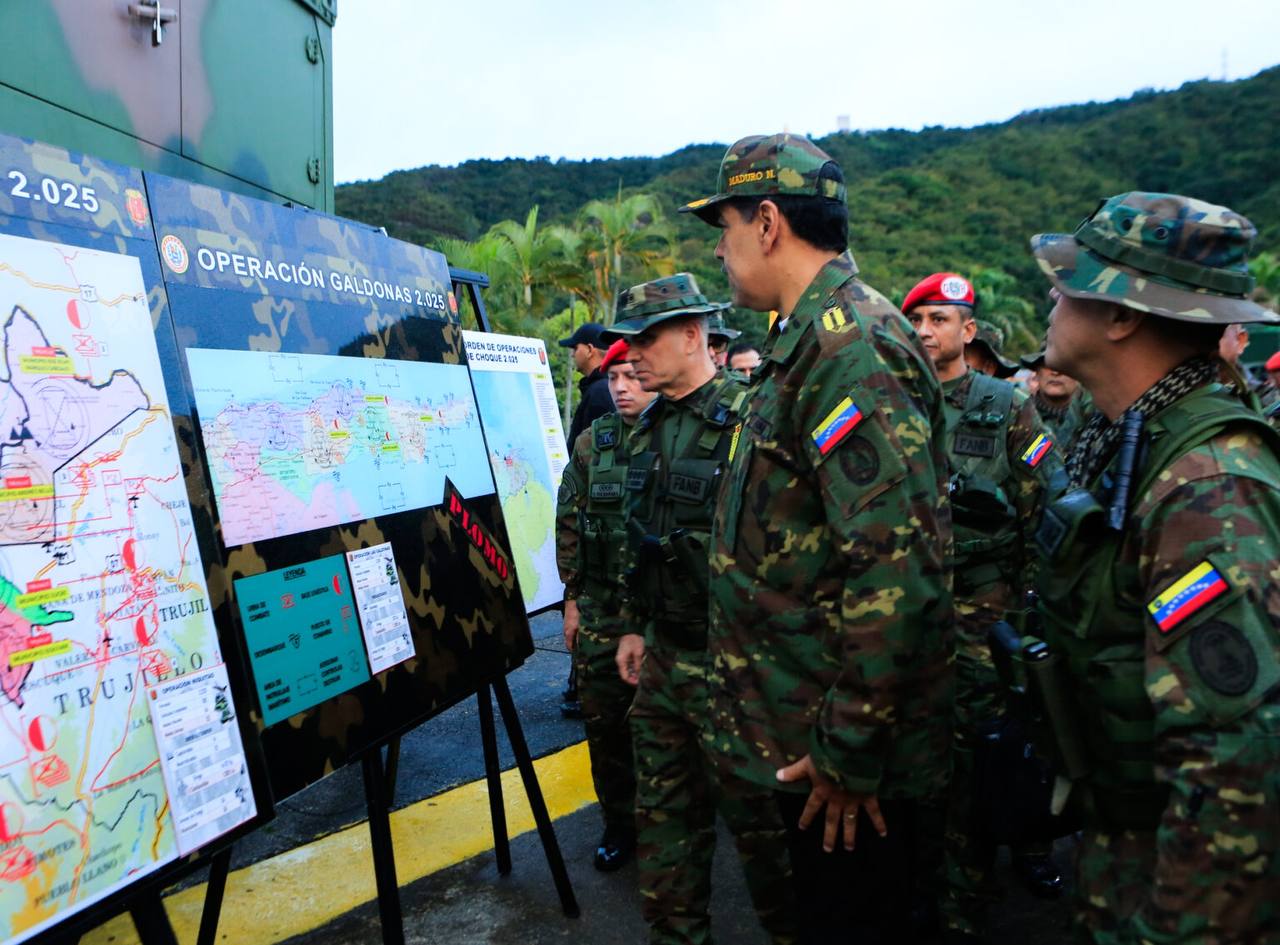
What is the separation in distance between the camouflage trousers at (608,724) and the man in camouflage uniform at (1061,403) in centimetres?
312

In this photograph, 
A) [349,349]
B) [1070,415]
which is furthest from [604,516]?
[1070,415]

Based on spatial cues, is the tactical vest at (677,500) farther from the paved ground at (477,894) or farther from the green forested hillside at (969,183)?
the green forested hillside at (969,183)

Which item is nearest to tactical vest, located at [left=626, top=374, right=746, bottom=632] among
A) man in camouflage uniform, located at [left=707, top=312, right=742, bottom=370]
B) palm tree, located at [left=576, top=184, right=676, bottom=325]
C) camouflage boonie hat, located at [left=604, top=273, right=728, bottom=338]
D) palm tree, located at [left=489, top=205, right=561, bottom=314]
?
camouflage boonie hat, located at [left=604, top=273, right=728, bottom=338]

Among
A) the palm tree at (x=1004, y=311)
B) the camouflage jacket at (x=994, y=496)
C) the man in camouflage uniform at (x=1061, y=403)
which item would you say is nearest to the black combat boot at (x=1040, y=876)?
the camouflage jacket at (x=994, y=496)

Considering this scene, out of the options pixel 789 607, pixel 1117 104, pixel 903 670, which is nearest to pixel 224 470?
pixel 789 607

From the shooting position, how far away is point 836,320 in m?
1.95

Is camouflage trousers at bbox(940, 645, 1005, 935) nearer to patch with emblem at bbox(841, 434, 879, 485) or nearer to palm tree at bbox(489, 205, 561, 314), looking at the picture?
patch with emblem at bbox(841, 434, 879, 485)

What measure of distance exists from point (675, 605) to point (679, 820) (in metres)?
0.68

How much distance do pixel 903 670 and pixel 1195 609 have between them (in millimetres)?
589

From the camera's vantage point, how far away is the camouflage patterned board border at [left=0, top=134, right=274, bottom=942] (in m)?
1.59

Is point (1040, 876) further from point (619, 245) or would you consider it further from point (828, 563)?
point (619, 245)

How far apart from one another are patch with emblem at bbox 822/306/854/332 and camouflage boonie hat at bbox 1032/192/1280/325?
0.43 meters

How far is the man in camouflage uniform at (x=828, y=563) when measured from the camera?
1797 millimetres

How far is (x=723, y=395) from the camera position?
3.22m
